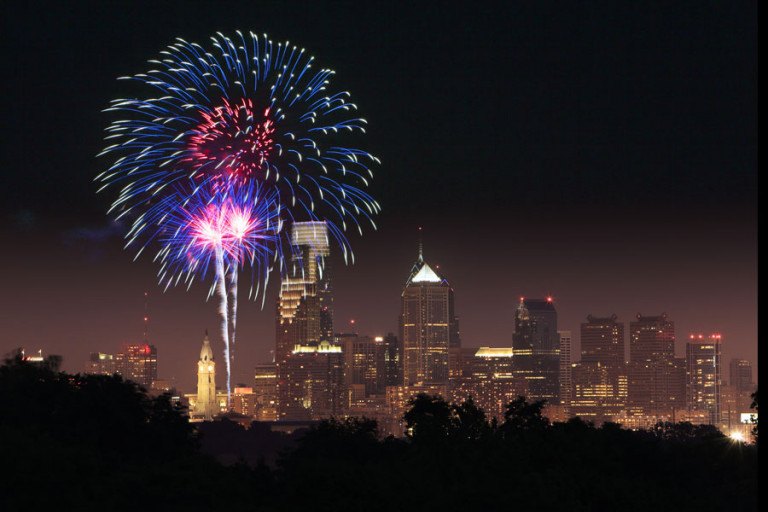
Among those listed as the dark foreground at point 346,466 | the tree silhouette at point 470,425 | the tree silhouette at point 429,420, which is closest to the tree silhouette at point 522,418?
the dark foreground at point 346,466

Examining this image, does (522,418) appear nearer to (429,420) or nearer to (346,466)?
(429,420)

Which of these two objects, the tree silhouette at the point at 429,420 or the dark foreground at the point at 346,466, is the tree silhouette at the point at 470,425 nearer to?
the dark foreground at the point at 346,466

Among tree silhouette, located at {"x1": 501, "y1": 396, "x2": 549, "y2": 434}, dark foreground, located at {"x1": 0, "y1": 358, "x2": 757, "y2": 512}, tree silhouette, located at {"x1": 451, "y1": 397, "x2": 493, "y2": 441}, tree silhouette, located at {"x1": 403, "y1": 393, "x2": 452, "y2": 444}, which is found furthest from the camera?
tree silhouette, located at {"x1": 501, "y1": 396, "x2": 549, "y2": 434}

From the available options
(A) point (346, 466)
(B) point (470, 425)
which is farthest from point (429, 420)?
(A) point (346, 466)

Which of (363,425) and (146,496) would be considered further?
(363,425)

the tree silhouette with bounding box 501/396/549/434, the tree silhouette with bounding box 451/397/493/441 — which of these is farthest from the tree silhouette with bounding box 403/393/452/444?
the tree silhouette with bounding box 501/396/549/434

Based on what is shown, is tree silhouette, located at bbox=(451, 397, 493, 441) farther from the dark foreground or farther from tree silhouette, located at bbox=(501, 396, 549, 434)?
tree silhouette, located at bbox=(501, 396, 549, 434)

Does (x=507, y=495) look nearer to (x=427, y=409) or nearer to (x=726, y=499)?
(x=726, y=499)

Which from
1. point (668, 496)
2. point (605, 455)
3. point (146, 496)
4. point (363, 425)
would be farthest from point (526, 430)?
point (146, 496)
